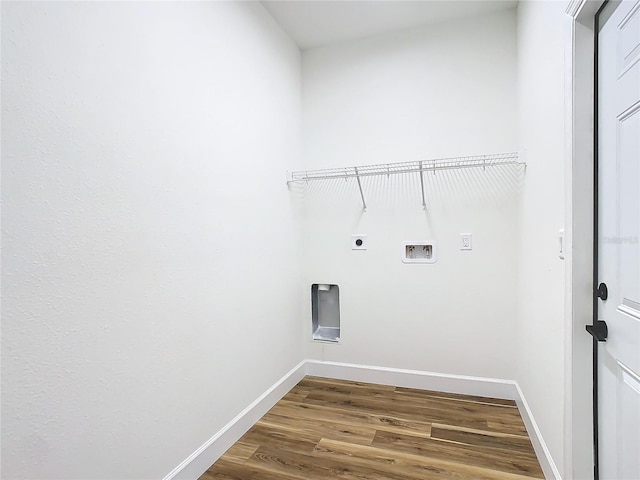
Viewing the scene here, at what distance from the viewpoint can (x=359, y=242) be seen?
2754 mm

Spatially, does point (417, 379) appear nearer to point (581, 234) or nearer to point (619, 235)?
point (581, 234)

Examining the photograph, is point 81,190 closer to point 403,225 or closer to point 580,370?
point 580,370

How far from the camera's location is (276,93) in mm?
2521

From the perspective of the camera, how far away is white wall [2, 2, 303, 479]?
103 cm

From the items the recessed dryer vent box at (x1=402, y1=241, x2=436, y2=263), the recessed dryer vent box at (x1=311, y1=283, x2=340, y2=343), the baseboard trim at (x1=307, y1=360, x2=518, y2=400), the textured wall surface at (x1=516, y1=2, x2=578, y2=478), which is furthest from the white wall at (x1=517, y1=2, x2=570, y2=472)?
the recessed dryer vent box at (x1=311, y1=283, x2=340, y2=343)

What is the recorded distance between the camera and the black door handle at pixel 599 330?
119cm

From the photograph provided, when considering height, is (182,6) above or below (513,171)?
above

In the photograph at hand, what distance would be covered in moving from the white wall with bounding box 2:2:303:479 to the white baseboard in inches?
2.8

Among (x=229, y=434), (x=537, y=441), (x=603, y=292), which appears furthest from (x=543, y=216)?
(x=229, y=434)

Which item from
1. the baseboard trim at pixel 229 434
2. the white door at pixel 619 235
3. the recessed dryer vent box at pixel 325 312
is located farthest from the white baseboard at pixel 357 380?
the white door at pixel 619 235

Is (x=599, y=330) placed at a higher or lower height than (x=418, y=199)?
lower

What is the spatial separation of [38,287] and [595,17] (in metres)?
2.05

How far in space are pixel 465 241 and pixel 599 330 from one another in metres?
1.33

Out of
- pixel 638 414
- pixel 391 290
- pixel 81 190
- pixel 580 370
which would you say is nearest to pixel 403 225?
pixel 391 290
